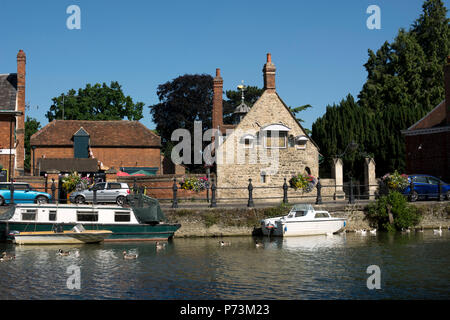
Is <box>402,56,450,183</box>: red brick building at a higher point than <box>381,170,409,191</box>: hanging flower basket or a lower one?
higher

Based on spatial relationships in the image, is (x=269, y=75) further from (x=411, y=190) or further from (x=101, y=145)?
(x=101, y=145)

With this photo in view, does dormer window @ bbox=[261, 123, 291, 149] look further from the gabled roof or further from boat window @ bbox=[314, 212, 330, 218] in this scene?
the gabled roof

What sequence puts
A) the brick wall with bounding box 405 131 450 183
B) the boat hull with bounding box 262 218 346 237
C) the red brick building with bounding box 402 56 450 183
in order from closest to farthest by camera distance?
1. the boat hull with bounding box 262 218 346 237
2. the red brick building with bounding box 402 56 450 183
3. the brick wall with bounding box 405 131 450 183

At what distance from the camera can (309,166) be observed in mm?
38500

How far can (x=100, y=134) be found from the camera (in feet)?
174

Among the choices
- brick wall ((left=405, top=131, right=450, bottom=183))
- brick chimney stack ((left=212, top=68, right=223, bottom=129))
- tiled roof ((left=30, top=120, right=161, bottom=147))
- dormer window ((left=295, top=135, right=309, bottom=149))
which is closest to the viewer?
brick wall ((left=405, top=131, right=450, bottom=183))

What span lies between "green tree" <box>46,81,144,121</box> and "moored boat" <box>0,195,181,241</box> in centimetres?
3994

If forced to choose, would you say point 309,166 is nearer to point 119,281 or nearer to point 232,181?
point 232,181

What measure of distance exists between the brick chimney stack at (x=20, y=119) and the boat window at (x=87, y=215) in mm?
15543

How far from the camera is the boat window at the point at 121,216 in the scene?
25.7 metres

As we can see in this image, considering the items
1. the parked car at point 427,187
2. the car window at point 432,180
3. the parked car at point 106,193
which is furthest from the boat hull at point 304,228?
the parked car at point 106,193

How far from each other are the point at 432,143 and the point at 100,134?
31027mm

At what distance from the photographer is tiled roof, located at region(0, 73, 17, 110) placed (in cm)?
3972

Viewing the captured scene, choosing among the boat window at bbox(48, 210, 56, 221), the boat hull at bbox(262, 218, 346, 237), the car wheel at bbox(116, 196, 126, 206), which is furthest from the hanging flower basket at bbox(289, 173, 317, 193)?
the boat window at bbox(48, 210, 56, 221)
